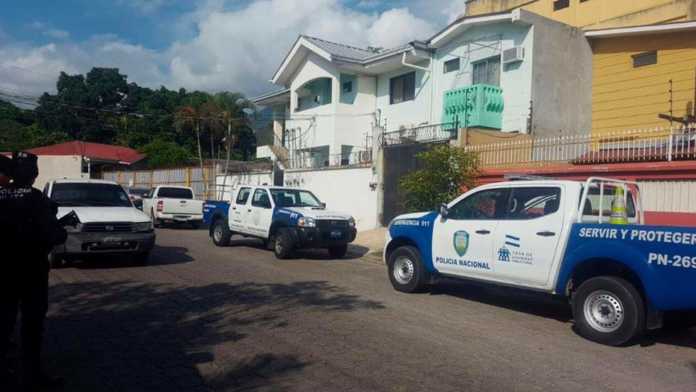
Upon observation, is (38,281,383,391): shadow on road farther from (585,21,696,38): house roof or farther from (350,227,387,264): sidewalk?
(585,21,696,38): house roof

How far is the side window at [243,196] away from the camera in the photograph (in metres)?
15.2

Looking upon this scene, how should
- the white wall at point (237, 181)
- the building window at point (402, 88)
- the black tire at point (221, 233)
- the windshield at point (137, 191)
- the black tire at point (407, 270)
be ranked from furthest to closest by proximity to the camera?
the windshield at point (137, 191) < the white wall at point (237, 181) < the building window at point (402, 88) < the black tire at point (221, 233) < the black tire at point (407, 270)

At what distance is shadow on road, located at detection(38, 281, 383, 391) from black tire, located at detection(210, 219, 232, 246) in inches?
244

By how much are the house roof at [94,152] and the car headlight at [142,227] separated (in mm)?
37405

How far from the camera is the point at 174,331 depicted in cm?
668

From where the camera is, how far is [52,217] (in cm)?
475

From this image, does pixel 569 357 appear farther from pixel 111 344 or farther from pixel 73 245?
pixel 73 245

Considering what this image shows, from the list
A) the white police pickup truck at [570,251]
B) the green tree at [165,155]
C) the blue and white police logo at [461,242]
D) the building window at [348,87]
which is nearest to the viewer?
the white police pickup truck at [570,251]

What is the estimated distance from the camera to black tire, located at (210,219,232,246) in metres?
15.9

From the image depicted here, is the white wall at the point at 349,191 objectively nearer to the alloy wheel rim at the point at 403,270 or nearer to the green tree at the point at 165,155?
the alloy wheel rim at the point at 403,270

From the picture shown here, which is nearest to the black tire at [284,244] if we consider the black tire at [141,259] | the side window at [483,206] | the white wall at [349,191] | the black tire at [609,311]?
the black tire at [141,259]

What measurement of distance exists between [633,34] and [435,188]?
1088 centimetres

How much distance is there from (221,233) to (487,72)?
1194 centimetres

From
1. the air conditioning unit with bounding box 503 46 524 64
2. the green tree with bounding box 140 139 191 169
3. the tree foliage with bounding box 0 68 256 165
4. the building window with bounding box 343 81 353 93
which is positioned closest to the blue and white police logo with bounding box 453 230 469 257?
the air conditioning unit with bounding box 503 46 524 64
